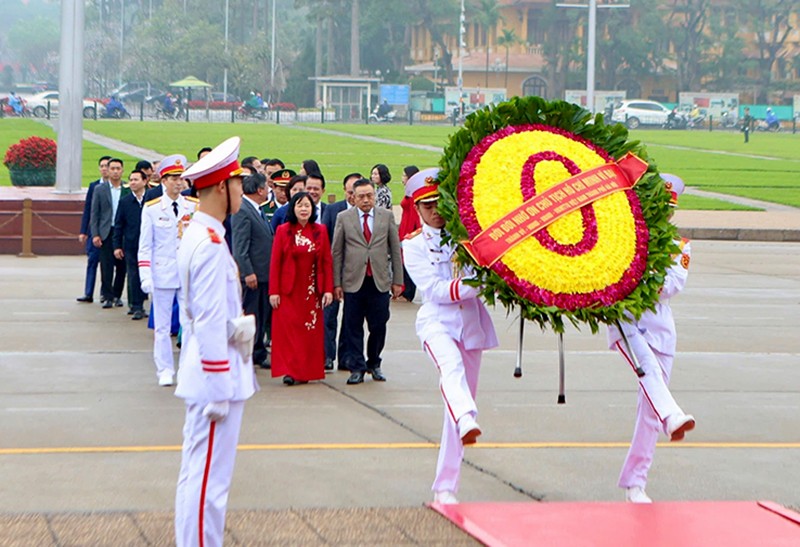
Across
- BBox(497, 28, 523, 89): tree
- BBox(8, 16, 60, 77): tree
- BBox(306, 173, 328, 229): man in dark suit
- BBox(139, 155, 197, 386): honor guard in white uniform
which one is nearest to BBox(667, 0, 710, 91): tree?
BBox(497, 28, 523, 89): tree

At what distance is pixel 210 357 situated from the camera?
542 cm

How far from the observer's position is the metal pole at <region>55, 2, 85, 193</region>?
74.4 feet

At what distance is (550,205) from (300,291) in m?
4.61

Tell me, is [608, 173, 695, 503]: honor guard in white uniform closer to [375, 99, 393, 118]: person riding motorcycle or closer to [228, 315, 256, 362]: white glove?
[228, 315, 256, 362]: white glove

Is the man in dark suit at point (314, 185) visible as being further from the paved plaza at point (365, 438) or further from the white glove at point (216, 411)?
the white glove at point (216, 411)

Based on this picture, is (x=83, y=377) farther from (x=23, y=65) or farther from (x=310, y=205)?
(x=23, y=65)

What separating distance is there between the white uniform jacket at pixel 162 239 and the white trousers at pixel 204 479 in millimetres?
5616

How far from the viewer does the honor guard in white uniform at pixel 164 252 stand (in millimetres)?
10633

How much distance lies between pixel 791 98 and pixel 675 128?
18828 mm

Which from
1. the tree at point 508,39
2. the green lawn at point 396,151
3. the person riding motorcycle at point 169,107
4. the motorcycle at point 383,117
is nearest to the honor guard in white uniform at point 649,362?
the green lawn at point 396,151

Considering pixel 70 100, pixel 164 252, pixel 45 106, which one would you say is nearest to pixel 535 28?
pixel 45 106

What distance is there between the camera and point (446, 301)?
6.86m

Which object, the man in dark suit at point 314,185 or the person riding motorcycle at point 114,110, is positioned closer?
the man in dark suit at point 314,185

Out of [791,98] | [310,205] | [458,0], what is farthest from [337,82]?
[310,205]
